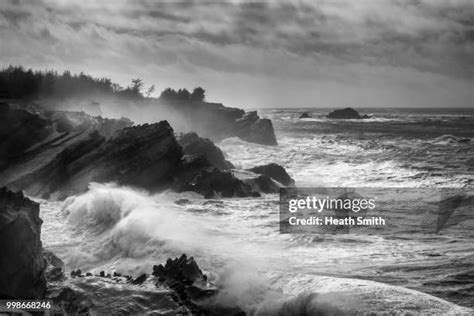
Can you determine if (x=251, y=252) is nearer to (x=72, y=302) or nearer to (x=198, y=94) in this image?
(x=72, y=302)

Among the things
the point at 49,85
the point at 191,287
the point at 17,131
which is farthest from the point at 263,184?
the point at 49,85

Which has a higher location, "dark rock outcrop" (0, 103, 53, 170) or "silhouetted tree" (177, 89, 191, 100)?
"silhouetted tree" (177, 89, 191, 100)

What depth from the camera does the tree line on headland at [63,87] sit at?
3675 cm

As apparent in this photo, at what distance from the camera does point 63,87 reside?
4294 centimetres

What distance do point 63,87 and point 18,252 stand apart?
3713cm

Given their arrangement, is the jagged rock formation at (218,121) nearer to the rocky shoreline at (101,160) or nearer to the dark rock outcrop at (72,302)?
the rocky shoreline at (101,160)

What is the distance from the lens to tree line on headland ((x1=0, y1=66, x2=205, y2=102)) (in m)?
36.8

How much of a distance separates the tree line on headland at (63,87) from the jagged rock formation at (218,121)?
2610 millimetres

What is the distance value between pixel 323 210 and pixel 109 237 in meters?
8.43

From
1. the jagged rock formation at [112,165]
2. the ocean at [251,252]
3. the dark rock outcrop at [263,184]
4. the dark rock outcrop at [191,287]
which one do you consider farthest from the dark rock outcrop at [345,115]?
the dark rock outcrop at [191,287]

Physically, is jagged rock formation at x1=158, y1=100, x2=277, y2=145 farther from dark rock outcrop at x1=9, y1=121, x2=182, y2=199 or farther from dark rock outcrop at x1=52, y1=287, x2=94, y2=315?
dark rock outcrop at x1=52, y1=287, x2=94, y2=315

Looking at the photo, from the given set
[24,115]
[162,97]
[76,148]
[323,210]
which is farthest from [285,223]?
[162,97]

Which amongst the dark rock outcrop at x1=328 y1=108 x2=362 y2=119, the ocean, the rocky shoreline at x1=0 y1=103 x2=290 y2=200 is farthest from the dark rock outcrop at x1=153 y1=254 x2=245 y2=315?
the dark rock outcrop at x1=328 y1=108 x2=362 y2=119

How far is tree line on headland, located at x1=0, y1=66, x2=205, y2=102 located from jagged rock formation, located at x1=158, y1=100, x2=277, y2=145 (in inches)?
103
